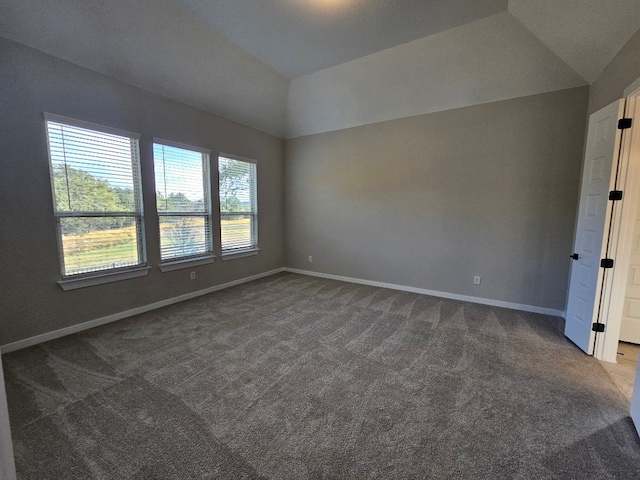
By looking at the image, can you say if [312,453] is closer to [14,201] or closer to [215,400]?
[215,400]

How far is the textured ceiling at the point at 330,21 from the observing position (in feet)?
8.78

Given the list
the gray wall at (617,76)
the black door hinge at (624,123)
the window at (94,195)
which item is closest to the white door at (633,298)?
the black door hinge at (624,123)

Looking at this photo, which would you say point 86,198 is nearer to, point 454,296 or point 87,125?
point 87,125

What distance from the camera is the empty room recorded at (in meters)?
1.69

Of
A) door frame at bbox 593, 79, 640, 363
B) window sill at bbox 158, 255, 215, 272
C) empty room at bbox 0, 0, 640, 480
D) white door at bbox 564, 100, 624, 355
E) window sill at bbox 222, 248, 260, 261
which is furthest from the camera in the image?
window sill at bbox 222, 248, 260, 261

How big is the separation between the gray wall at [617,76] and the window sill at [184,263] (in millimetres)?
5178

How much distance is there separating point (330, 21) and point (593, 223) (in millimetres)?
3416

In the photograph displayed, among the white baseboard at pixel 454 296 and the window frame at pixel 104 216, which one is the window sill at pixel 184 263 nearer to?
the window frame at pixel 104 216

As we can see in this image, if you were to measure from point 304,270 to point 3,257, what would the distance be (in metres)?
4.21

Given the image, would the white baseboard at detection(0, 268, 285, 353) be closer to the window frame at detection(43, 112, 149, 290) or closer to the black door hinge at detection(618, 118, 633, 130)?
the window frame at detection(43, 112, 149, 290)

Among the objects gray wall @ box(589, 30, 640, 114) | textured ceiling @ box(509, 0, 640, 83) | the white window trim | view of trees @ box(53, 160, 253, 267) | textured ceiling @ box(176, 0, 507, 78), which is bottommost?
view of trees @ box(53, 160, 253, 267)

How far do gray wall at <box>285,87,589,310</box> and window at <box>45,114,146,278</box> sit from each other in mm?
3030

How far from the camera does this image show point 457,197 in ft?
13.2

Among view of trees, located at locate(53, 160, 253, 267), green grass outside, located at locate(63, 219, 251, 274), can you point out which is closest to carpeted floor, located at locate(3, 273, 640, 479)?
green grass outside, located at locate(63, 219, 251, 274)
